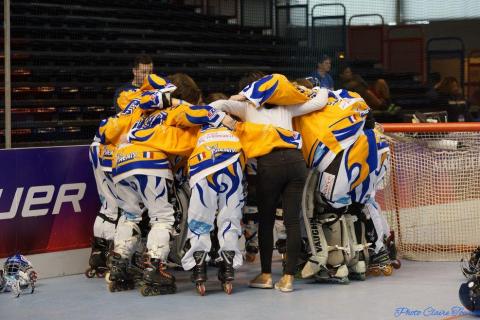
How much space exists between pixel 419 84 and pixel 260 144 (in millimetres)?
9465

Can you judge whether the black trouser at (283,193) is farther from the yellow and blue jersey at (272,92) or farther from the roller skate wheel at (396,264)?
the roller skate wheel at (396,264)

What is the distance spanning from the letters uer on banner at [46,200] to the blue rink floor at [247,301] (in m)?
0.32

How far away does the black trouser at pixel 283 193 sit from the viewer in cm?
661

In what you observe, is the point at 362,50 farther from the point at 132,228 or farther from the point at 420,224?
the point at 132,228

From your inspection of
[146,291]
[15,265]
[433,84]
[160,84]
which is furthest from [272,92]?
[433,84]

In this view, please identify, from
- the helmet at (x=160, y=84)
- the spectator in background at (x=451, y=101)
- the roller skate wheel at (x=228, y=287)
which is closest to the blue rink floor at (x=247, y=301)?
the roller skate wheel at (x=228, y=287)

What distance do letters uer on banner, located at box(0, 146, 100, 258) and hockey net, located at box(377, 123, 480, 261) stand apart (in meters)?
2.33

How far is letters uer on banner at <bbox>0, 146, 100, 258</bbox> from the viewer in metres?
7.07

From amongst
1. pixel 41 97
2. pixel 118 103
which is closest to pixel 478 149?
pixel 118 103

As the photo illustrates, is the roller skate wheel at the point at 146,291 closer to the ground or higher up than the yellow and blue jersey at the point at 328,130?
closer to the ground

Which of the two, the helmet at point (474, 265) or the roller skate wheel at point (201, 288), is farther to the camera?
the roller skate wheel at point (201, 288)

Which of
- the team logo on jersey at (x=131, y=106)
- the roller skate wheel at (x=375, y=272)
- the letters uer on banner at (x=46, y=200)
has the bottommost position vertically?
the roller skate wheel at (x=375, y=272)

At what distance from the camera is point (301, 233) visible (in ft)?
23.1

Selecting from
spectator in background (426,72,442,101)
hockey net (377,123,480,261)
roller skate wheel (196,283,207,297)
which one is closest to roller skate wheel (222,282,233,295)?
roller skate wheel (196,283,207,297)
